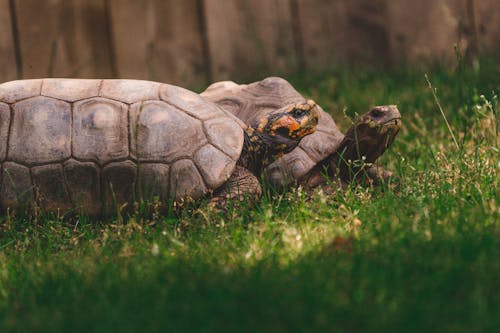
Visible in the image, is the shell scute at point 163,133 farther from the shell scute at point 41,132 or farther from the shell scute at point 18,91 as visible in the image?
the shell scute at point 18,91

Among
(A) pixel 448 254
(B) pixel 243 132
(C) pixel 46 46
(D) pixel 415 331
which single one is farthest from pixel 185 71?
(D) pixel 415 331

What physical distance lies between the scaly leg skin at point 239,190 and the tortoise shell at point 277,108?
0.21 metres

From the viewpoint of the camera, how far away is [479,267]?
1.96 metres

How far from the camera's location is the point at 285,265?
7.29ft

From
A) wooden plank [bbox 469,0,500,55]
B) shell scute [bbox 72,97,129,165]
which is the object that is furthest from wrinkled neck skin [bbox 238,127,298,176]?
wooden plank [bbox 469,0,500,55]

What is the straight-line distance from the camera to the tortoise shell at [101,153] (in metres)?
3.11

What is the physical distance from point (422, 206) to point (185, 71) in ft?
9.70

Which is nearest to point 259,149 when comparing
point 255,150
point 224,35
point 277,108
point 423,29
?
point 255,150

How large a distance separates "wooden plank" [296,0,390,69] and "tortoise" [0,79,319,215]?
230 cm

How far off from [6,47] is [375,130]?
293cm

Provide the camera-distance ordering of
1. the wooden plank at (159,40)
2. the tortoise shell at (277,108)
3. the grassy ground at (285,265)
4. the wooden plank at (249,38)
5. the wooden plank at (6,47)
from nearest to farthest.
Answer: the grassy ground at (285,265) → the tortoise shell at (277,108) → the wooden plank at (6,47) → the wooden plank at (159,40) → the wooden plank at (249,38)

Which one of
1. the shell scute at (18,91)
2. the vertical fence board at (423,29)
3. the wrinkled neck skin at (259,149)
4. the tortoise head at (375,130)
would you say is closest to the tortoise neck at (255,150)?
the wrinkled neck skin at (259,149)

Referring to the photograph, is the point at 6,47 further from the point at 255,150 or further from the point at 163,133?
the point at 255,150

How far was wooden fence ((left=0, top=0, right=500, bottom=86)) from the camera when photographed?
16.4 ft
